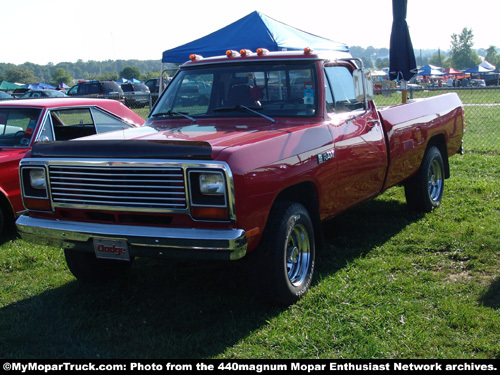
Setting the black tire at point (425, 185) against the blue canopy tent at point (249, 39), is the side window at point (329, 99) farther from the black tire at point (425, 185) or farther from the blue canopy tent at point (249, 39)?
the blue canopy tent at point (249, 39)

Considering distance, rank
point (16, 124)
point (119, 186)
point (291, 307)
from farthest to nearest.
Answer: point (16, 124), point (291, 307), point (119, 186)

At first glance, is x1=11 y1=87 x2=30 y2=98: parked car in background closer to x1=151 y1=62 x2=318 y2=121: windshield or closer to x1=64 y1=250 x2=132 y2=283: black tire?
x1=151 y1=62 x2=318 y2=121: windshield

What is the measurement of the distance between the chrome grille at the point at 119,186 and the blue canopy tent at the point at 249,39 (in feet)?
26.3

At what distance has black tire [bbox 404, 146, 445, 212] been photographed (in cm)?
644

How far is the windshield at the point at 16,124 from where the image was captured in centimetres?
646

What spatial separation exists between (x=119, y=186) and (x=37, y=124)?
10.3 feet

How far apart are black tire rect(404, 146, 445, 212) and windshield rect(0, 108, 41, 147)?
4.50 m

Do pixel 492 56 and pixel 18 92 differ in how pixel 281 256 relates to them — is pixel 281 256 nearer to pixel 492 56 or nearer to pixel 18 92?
pixel 18 92

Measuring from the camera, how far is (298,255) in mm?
4398

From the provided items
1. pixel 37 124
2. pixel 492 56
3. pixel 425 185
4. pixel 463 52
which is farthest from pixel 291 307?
pixel 492 56

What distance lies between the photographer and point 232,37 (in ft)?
39.2

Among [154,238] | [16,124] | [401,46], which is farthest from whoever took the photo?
[401,46]

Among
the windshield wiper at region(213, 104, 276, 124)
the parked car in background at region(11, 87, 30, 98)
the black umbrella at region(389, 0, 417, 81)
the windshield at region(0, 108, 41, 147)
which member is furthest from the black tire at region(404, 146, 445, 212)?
the parked car in background at region(11, 87, 30, 98)

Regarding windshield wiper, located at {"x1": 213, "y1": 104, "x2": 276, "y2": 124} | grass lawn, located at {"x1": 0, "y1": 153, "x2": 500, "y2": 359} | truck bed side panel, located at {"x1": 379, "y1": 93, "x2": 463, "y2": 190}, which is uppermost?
windshield wiper, located at {"x1": 213, "y1": 104, "x2": 276, "y2": 124}
